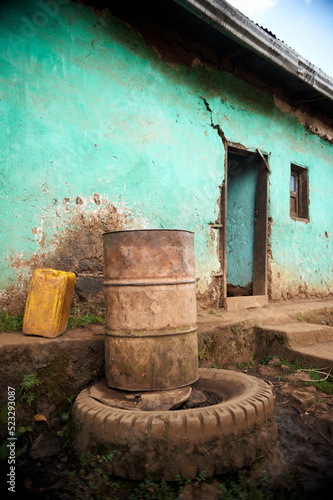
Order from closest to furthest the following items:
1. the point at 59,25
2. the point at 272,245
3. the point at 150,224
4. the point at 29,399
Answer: the point at 29,399
the point at 59,25
the point at 150,224
the point at 272,245

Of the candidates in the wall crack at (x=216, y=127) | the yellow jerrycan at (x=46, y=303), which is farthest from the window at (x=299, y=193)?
the yellow jerrycan at (x=46, y=303)

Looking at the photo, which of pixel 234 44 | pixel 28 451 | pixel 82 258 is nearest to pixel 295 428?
pixel 28 451

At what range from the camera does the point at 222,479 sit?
1936 mm

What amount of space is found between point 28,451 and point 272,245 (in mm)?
4297

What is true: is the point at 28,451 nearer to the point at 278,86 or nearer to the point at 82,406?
the point at 82,406

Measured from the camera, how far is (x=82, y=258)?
3.41 meters

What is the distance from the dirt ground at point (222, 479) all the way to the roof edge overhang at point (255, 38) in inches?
159

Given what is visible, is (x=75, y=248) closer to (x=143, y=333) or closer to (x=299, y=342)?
(x=143, y=333)

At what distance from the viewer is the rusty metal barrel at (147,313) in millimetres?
2391

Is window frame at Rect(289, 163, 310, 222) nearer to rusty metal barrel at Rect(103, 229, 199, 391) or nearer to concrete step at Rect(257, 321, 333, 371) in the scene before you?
concrete step at Rect(257, 321, 333, 371)

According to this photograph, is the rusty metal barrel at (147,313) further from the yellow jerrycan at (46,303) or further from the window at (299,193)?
the window at (299,193)

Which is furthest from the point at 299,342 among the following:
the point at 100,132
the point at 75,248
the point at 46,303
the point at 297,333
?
the point at 100,132

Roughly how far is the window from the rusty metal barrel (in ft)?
14.9

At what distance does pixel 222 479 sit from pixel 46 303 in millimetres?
1641
